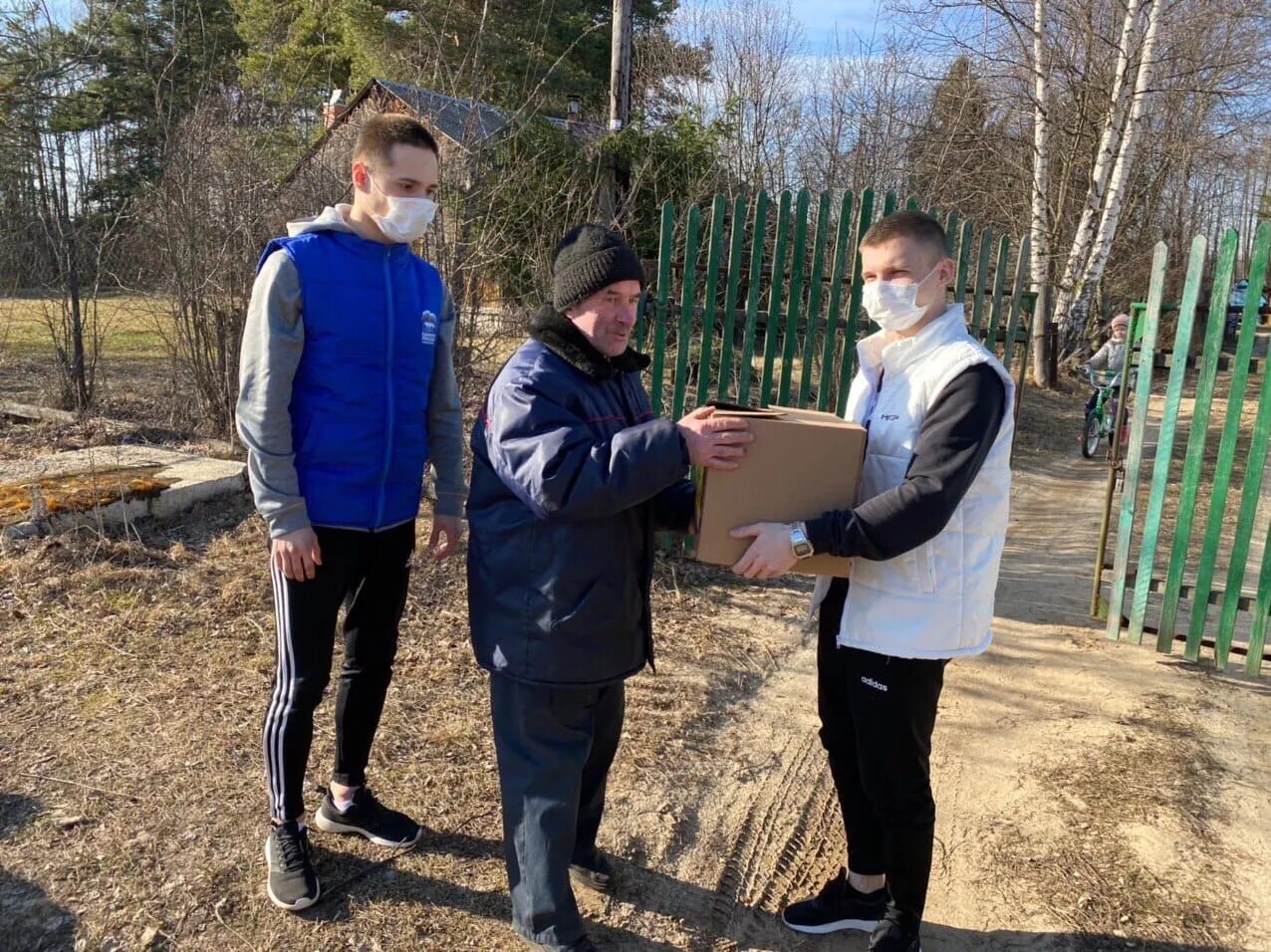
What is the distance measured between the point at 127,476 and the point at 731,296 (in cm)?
392

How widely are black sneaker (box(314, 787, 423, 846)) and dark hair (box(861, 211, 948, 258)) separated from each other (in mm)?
2209

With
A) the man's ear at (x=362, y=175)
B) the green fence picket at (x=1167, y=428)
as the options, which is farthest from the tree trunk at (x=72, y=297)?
the green fence picket at (x=1167, y=428)

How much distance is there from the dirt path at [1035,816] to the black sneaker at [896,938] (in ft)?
0.65

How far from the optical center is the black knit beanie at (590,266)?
2.00m

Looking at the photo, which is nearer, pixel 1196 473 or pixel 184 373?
pixel 1196 473

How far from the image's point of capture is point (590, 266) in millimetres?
2000

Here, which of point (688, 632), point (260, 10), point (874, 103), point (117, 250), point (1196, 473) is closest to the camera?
point (1196, 473)

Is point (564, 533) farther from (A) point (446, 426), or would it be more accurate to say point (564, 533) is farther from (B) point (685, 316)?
(B) point (685, 316)

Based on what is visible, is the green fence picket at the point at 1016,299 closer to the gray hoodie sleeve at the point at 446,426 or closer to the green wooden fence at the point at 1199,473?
the green wooden fence at the point at 1199,473

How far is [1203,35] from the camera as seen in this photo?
14281mm

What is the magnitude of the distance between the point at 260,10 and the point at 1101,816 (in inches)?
684

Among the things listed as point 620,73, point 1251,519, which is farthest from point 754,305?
point 620,73

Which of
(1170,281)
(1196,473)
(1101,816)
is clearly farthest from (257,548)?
(1170,281)

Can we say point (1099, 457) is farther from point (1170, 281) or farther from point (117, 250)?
point (1170, 281)
